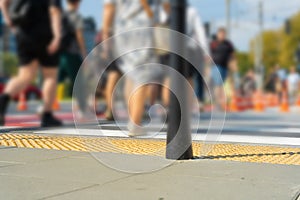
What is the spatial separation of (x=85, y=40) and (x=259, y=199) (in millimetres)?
2632

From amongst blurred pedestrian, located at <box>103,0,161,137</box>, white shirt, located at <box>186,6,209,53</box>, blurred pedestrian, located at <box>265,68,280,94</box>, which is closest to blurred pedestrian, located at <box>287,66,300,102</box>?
blurred pedestrian, located at <box>265,68,280,94</box>

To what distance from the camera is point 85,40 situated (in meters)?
5.57

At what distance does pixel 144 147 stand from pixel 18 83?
2.22 metres

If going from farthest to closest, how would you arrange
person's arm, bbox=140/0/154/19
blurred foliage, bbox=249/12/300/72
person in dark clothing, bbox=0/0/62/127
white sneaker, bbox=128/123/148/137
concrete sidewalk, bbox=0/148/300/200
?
1. blurred foliage, bbox=249/12/300/72
2. white sneaker, bbox=128/123/148/137
3. person in dark clothing, bbox=0/0/62/127
4. person's arm, bbox=140/0/154/19
5. concrete sidewalk, bbox=0/148/300/200

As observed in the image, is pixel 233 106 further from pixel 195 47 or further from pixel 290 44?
pixel 290 44

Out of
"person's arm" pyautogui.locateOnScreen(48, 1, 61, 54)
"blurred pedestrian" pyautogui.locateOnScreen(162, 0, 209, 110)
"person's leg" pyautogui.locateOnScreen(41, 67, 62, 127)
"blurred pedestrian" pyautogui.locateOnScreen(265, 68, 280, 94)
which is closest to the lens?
"blurred pedestrian" pyautogui.locateOnScreen(162, 0, 209, 110)

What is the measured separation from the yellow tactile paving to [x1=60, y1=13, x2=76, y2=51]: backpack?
41.5 inches

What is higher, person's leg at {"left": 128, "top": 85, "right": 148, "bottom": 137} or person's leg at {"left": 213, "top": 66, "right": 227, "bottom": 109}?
person's leg at {"left": 213, "top": 66, "right": 227, "bottom": 109}

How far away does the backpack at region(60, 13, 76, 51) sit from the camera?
5.63 metres

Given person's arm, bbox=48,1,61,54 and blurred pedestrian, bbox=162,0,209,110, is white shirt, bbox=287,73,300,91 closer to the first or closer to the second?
blurred pedestrian, bbox=162,0,209,110

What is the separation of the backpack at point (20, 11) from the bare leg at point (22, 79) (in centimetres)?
85

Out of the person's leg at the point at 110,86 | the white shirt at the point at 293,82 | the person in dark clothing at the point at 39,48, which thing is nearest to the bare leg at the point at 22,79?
the person in dark clothing at the point at 39,48

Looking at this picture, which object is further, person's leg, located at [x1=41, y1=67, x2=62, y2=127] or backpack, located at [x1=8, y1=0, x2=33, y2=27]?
person's leg, located at [x1=41, y1=67, x2=62, y2=127]

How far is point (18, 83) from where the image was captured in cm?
731
